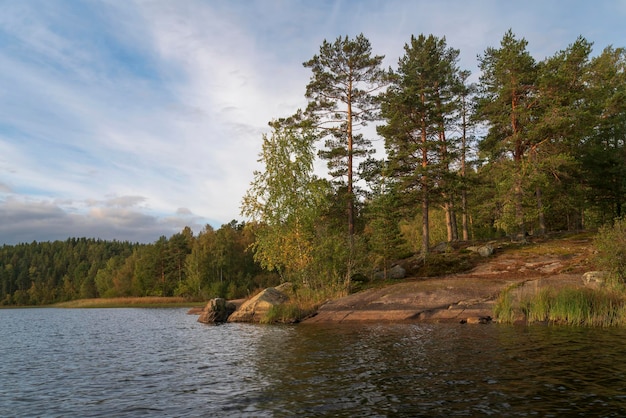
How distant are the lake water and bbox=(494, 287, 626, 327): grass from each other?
215 centimetres

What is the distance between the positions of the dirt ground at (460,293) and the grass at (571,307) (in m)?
1.18

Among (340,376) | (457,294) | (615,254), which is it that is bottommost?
(340,376)

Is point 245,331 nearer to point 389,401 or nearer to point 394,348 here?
point 394,348

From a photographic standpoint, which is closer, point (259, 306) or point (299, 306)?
point (299, 306)

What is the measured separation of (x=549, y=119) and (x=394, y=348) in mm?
29988

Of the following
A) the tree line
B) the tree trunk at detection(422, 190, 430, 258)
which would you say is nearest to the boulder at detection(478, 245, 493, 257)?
the tree trunk at detection(422, 190, 430, 258)

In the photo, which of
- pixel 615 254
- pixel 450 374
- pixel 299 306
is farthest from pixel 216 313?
pixel 615 254

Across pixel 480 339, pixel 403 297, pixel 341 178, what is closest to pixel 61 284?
pixel 341 178

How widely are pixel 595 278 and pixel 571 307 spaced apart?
4.23 meters

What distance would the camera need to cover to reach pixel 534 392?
32.4 feet

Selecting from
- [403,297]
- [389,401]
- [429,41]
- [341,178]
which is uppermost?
[429,41]

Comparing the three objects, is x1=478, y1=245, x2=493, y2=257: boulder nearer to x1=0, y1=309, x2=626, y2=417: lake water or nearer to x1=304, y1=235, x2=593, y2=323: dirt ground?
x1=304, y1=235, x2=593, y2=323: dirt ground

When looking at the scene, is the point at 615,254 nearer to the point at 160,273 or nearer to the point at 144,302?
the point at 144,302

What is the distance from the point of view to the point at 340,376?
40.4 ft
